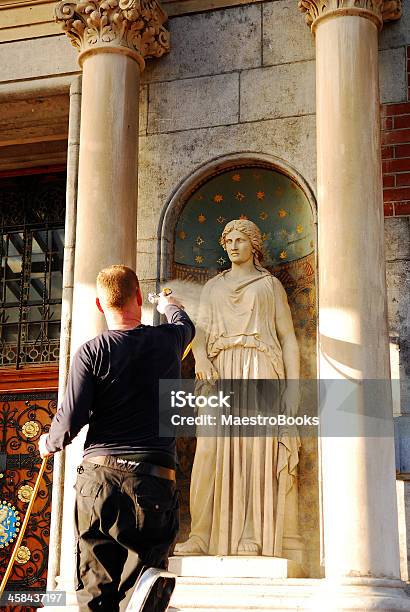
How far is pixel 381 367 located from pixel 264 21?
3.08 m

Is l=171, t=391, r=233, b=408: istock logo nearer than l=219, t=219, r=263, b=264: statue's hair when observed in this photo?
Yes

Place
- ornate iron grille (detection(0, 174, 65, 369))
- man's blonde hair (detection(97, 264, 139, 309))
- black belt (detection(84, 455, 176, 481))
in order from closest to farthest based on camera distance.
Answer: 1. black belt (detection(84, 455, 176, 481))
2. man's blonde hair (detection(97, 264, 139, 309))
3. ornate iron grille (detection(0, 174, 65, 369))

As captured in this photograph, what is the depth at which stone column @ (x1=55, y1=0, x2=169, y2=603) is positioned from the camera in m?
7.64

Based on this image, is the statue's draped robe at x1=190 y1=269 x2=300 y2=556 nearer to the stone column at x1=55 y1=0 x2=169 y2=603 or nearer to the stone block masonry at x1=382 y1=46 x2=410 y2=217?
the stone column at x1=55 y1=0 x2=169 y2=603

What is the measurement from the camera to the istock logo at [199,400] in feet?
24.9

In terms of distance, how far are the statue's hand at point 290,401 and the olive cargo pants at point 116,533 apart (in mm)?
3291

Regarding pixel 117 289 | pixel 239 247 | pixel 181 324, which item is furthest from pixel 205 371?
pixel 117 289

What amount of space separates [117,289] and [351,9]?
3.97m

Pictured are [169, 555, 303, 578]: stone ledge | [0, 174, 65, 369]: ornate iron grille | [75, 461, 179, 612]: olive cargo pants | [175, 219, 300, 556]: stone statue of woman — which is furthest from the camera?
[0, 174, 65, 369]: ornate iron grille

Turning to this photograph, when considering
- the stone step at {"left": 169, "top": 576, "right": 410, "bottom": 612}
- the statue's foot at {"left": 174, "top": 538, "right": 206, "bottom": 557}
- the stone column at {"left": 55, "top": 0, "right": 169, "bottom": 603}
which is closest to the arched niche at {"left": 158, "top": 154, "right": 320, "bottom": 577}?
the statue's foot at {"left": 174, "top": 538, "right": 206, "bottom": 557}

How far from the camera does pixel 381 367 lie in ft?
22.6

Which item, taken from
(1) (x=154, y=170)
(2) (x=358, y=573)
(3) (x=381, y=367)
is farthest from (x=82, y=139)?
(2) (x=358, y=573)

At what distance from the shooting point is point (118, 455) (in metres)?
4.25

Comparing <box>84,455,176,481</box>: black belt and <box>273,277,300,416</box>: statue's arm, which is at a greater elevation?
<box>273,277,300,416</box>: statue's arm
